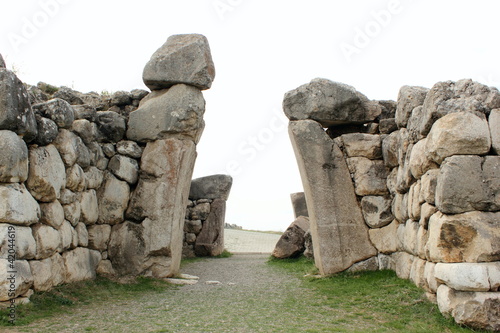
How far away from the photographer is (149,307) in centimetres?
715

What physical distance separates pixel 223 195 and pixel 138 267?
6.15 meters

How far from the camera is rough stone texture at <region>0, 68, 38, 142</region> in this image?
6.31 metres

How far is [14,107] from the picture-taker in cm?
640

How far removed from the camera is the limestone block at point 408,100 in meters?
7.85

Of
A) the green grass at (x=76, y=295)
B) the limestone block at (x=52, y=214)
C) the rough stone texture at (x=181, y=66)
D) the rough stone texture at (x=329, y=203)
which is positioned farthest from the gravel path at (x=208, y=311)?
the rough stone texture at (x=181, y=66)

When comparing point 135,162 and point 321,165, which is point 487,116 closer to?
point 321,165

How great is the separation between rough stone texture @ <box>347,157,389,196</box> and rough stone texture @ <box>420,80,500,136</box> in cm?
285

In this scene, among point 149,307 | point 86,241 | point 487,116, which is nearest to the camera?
point 487,116

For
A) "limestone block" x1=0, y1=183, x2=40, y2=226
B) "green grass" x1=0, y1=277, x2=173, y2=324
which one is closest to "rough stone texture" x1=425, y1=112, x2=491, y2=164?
"green grass" x1=0, y1=277, x2=173, y2=324

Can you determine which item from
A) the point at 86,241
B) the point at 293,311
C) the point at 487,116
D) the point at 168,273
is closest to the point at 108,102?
the point at 86,241

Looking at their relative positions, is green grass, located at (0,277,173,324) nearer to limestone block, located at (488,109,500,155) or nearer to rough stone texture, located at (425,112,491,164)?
rough stone texture, located at (425,112,491,164)

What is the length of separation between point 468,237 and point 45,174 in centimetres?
581

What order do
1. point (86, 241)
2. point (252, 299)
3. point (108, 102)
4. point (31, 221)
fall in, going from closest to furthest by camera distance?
point (31, 221) < point (252, 299) < point (86, 241) < point (108, 102)

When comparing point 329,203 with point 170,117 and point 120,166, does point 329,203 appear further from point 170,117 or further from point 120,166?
point 120,166
